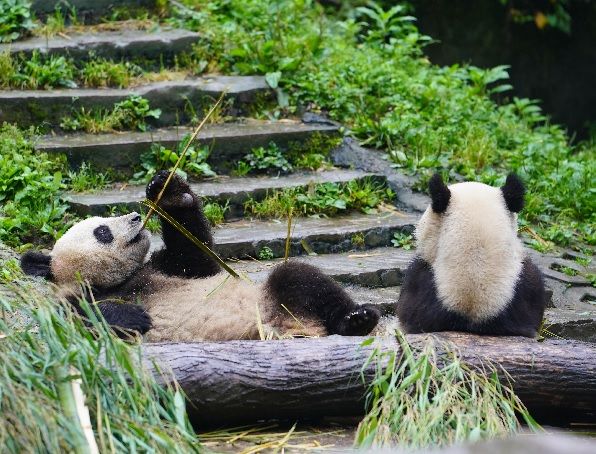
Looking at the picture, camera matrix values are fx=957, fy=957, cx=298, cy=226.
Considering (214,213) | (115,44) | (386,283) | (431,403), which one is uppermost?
(115,44)

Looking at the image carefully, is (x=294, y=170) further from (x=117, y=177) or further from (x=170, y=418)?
(x=170, y=418)

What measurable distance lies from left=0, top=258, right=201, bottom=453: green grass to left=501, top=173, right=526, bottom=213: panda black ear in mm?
1963

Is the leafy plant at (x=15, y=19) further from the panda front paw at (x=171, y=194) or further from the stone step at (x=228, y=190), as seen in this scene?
the panda front paw at (x=171, y=194)

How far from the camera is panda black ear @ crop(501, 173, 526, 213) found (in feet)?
16.0

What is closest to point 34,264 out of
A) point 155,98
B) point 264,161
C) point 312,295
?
point 312,295

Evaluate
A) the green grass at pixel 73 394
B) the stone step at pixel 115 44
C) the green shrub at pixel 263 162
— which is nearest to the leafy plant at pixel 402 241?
the green shrub at pixel 263 162

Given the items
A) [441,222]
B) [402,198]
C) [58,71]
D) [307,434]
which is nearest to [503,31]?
[402,198]

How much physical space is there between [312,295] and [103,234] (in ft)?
4.28

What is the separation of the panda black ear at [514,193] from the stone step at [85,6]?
585 cm

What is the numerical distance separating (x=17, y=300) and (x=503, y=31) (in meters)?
10.2

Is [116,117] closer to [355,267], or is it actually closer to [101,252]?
[355,267]

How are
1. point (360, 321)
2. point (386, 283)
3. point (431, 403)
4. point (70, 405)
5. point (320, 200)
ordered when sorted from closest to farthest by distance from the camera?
point (70, 405), point (431, 403), point (360, 321), point (386, 283), point (320, 200)

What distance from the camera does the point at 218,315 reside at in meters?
5.35

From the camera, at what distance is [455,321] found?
4.77 m
